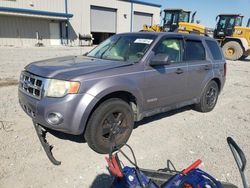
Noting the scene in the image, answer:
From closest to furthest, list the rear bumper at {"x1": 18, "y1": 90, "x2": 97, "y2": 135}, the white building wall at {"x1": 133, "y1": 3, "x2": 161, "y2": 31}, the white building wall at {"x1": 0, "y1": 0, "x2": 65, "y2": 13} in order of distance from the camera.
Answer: the rear bumper at {"x1": 18, "y1": 90, "x2": 97, "y2": 135} → the white building wall at {"x1": 0, "y1": 0, "x2": 65, "y2": 13} → the white building wall at {"x1": 133, "y1": 3, "x2": 161, "y2": 31}

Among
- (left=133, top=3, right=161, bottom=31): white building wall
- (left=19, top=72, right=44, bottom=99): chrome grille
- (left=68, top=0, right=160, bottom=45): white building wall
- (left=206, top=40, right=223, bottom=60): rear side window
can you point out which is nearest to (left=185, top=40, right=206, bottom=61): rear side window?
(left=206, top=40, right=223, bottom=60): rear side window

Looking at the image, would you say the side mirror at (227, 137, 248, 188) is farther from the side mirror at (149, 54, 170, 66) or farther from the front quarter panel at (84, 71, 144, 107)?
the side mirror at (149, 54, 170, 66)

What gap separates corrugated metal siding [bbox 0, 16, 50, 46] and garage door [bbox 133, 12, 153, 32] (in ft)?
45.9

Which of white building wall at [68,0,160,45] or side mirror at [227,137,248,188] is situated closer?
side mirror at [227,137,248,188]

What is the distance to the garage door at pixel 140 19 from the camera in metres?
38.1

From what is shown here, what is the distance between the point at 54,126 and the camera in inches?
137

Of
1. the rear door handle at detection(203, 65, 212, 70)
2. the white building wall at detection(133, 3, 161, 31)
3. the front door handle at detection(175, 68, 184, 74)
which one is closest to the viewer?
the front door handle at detection(175, 68, 184, 74)

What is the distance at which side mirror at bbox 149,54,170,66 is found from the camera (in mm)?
4242

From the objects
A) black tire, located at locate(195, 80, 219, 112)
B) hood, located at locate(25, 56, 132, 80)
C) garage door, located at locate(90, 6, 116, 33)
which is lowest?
black tire, located at locate(195, 80, 219, 112)

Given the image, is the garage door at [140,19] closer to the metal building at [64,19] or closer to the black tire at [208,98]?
the metal building at [64,19]

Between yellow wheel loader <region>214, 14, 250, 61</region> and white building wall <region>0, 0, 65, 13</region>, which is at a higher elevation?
white building wall <region>0, 0, 65, 13</region>

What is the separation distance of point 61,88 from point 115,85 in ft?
2.63

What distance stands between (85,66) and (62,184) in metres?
1.74

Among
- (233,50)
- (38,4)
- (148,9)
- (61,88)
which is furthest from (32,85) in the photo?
(148,9)
